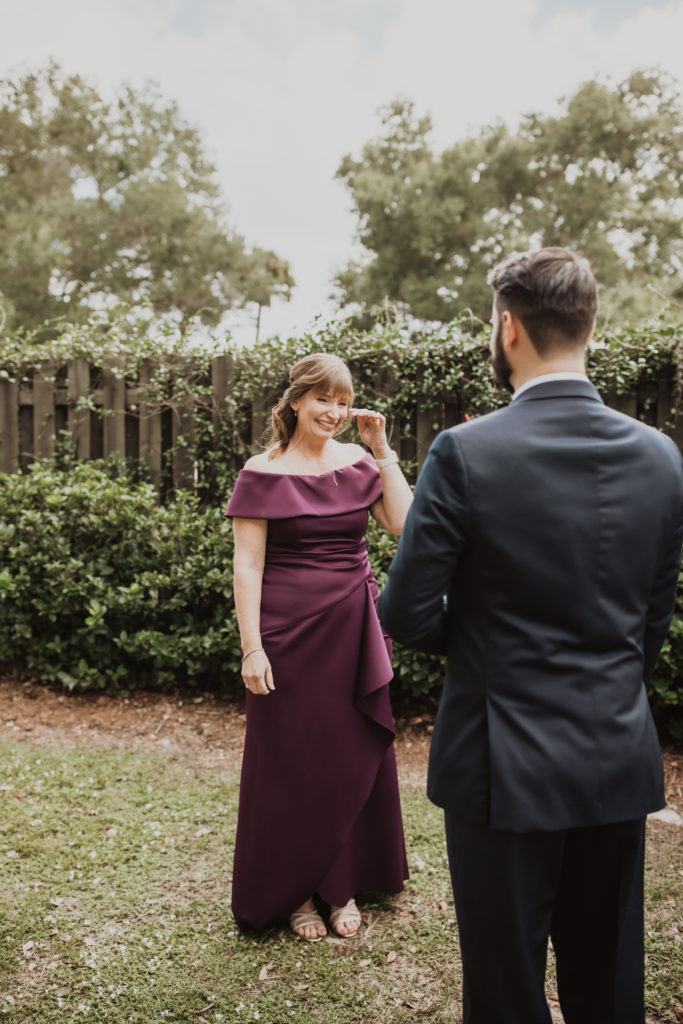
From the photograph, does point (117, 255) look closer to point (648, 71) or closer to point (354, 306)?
point (354, 306)

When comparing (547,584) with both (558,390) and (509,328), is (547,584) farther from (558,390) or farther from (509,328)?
(509,328)

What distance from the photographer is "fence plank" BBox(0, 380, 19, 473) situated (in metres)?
6.55

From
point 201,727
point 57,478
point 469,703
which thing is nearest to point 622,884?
point 469,703

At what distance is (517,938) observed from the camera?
1573 mm

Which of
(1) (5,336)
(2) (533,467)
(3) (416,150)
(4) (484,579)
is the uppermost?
(3) (416,150)

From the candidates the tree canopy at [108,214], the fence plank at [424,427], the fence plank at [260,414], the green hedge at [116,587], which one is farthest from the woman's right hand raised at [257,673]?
the tree canopy at [108,214]

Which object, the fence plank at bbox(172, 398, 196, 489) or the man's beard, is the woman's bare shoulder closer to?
the man's beard

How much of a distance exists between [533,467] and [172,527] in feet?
13.8

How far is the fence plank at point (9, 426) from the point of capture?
6.55m

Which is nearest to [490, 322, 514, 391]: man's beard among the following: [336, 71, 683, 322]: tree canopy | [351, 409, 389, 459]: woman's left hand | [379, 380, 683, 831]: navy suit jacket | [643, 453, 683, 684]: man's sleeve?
[379, 380, 683, 831]: navy suit jacket

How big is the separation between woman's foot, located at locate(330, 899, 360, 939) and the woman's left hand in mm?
1816

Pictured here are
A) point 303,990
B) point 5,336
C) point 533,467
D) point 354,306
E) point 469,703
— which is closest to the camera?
point 533,467

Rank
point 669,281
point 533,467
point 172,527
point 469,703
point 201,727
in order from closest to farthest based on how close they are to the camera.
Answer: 1. point 533,467
2. point 469,703
3. point 201,727
4. point 172,527
5. point 669,281

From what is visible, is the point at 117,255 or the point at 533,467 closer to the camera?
the point at 533,467
